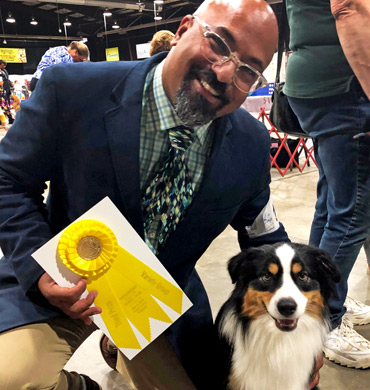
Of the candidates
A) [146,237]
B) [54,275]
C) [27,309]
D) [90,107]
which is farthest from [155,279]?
[90,107]

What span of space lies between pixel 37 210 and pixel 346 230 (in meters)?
1.19

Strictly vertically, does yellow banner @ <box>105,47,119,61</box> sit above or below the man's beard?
above

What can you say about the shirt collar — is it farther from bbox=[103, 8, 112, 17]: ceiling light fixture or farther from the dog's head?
bbox=[103, 8, 112, 17]: ceiling light fixture

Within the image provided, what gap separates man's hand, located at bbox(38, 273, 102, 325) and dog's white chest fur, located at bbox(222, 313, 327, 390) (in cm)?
52

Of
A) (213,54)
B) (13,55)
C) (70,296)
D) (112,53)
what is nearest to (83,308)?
(70,296)

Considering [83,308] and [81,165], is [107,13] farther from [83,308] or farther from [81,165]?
[83,308]

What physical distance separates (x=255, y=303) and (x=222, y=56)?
0.77 m

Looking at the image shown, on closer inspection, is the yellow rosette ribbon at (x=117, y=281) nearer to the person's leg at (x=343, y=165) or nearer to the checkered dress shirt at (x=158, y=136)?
the checkered dress shirt at (x=158, y=136)

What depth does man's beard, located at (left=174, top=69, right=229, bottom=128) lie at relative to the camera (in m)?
0.95

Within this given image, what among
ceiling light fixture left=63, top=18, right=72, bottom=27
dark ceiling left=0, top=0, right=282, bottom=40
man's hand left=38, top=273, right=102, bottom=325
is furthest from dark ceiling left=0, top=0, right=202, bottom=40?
man's hand left=38, top=273, right=102, bottom=325

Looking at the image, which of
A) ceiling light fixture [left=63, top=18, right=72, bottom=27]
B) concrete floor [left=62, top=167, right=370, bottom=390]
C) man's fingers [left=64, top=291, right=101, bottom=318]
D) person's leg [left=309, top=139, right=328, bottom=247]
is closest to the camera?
man's fingers [left=64, top=291, right=101, bottom=318]

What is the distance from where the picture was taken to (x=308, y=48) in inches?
57.6

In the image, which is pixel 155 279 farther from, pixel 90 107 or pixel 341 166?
pixel 341 166

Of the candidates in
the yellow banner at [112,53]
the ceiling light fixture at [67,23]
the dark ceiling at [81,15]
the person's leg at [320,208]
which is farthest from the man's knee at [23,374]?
the yellow banner at [112,53]
